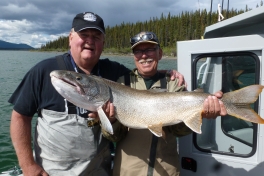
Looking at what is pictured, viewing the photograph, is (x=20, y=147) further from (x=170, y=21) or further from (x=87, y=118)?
(x=170, y=21)

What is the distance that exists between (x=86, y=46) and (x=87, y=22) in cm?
32

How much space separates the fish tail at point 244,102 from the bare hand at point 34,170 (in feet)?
8.10

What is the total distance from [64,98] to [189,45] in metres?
1.79

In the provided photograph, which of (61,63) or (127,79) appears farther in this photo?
(127,79)

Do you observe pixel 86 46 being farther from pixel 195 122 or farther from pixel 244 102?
pixel 244 102

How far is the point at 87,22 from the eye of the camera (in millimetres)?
3408

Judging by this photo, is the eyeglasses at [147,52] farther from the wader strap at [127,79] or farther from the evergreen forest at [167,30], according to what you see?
the evergreen forest at [167,30]

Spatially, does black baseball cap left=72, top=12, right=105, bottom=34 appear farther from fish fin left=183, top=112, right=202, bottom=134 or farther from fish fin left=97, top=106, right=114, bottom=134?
fish fin left=183, top=112, right=202, bottom=134

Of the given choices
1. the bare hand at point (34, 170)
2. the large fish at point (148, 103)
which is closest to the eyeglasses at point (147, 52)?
the large fish at point (148, 103)

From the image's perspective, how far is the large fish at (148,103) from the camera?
124 inches

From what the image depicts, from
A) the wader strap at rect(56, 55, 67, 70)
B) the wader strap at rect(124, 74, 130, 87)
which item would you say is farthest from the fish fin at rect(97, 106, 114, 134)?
the wader strap at rect(56, 55, 67, 70)

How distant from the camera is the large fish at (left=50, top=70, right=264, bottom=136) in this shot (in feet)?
10.3

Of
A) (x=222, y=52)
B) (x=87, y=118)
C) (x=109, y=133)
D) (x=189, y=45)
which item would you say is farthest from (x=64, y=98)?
(x=222, y=52)

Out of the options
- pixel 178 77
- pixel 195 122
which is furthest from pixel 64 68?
pixel 195 122
